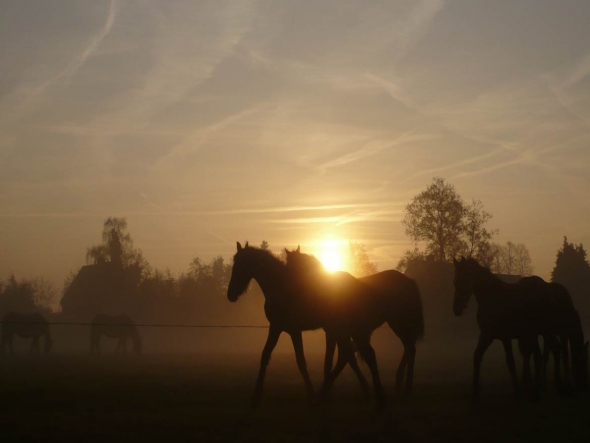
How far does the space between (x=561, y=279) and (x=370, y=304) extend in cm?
6379

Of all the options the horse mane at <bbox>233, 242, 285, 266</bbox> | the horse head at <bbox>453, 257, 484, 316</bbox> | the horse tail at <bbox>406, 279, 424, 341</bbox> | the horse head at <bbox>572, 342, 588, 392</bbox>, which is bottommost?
the horse head at <bbox>572, 342, 588, 392</bbox>

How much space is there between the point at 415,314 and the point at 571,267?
6080 centimetres

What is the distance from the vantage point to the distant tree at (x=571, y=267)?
6762cm

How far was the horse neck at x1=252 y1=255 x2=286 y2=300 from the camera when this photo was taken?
515 inches

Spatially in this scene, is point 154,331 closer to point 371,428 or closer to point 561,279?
point 561,279

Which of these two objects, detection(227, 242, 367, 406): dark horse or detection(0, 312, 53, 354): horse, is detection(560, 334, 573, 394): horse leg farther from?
detection(0, 312, 53, 354): horse

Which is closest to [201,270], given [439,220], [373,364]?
[439,220]

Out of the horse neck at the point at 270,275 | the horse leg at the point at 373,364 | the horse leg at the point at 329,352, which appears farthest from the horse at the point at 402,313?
the horse neck at the point at 270,275

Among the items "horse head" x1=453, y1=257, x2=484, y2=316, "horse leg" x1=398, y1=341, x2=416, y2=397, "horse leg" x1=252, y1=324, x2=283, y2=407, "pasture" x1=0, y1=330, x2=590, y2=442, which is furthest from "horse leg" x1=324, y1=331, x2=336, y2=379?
"horse head" x1=453, y1=257, x2=484, y2=316

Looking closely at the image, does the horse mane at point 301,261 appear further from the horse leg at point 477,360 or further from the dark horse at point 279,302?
the horse leg at point 477,360

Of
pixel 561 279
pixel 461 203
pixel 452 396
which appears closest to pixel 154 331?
pixel 461 203

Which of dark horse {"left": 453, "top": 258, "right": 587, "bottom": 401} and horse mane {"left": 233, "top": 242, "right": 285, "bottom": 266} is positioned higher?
horse mane {"left": 233, "top": 242, "right": 285, "bottom": 266}

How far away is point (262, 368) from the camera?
39.8ft

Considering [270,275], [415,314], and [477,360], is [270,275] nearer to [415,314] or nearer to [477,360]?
[415,314]
